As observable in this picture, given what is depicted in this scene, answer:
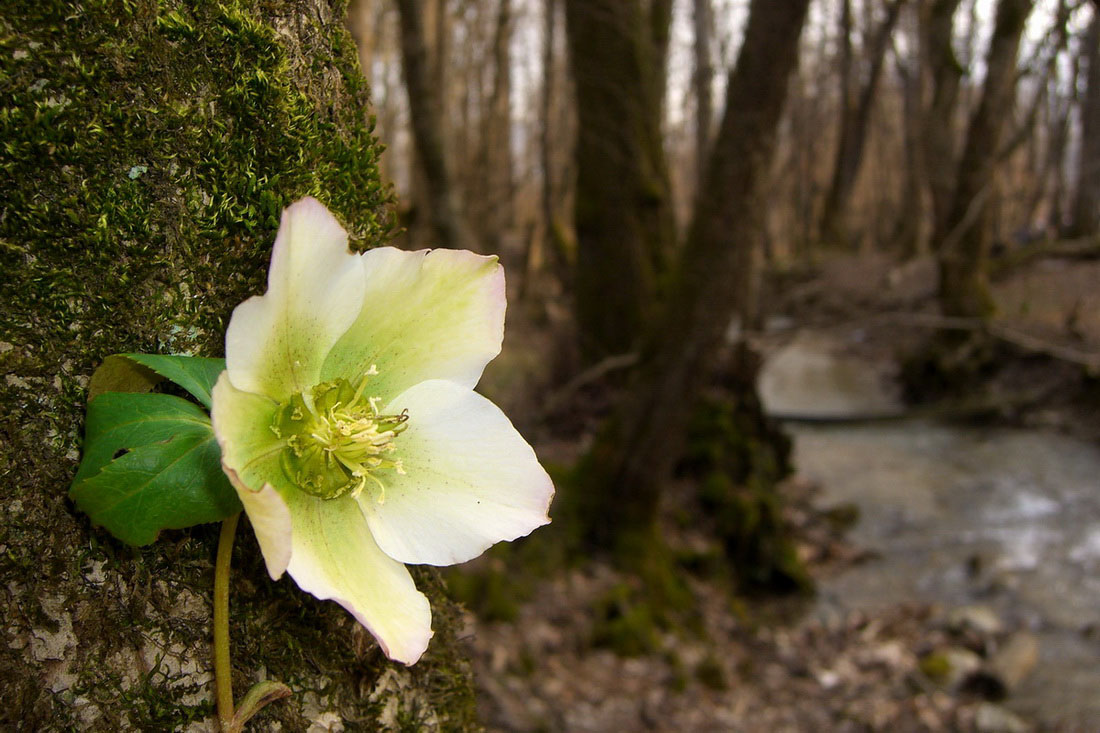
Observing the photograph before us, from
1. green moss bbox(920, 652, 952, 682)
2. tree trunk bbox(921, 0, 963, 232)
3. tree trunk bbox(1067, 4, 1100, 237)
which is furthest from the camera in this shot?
tree trunk bbox(1067, 4, 1100, 237)

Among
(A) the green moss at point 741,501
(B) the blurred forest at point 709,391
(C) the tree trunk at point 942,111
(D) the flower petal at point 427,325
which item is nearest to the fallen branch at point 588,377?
(B) the blurred forest at point 709,391

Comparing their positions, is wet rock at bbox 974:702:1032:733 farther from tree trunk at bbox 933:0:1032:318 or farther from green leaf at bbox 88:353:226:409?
tree trunk at bbox 933:0:1032:318

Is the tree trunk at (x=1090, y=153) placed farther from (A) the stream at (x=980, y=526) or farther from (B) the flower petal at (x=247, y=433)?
(B) the flower petal at (x=247, y=433)

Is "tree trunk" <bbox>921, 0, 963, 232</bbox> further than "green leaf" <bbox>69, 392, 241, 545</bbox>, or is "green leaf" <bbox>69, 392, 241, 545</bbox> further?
"tree trunk" <bbox>921, 0, 963, 232</bbox>

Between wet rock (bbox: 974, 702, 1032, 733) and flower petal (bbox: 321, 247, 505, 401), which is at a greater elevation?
flower petal (bbox: 321, 247, 505, 401)

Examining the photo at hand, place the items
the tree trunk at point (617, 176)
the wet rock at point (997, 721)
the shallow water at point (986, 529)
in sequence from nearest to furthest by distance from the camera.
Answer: the wet rock at point (997, 721)
the shallow water at point (986, 529)
the tree trunk at point (617, 176)

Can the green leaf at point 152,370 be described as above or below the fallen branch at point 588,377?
above

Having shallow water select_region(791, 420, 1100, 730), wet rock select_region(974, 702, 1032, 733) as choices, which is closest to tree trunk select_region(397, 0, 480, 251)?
shallow water select_region(791, 420, 1100, 730)

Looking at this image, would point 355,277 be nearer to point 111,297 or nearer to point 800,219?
point 111,297
